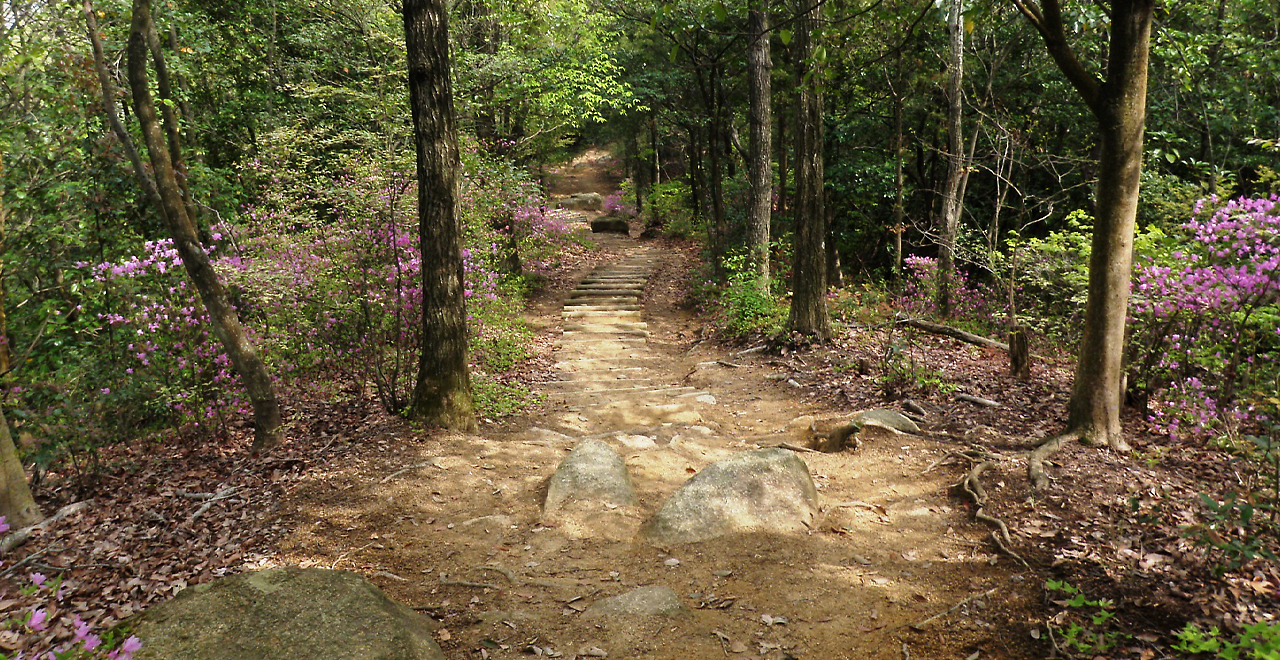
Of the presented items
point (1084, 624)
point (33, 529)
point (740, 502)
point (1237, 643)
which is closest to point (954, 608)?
point (1084, 624)

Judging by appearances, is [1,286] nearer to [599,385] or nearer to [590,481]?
[599,385]

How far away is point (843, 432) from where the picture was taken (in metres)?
6.27

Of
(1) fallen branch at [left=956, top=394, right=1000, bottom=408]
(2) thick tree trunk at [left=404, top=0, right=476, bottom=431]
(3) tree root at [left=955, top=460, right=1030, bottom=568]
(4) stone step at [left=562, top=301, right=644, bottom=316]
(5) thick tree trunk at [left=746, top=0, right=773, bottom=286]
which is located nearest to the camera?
(3) tree root at [left=955, top=460, right=1030, bottom=568]

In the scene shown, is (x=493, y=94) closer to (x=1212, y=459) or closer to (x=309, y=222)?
(x=309, y=222)

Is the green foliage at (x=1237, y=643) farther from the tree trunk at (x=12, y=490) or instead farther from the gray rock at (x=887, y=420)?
the tree trunk at (x=12, y=490)

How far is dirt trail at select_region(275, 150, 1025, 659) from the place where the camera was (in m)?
3.58

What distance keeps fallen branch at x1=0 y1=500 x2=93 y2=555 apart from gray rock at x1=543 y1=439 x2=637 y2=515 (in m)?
3.37

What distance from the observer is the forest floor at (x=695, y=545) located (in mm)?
3447

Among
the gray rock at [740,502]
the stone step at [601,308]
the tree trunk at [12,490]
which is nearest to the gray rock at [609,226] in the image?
the stone step at [601,308]

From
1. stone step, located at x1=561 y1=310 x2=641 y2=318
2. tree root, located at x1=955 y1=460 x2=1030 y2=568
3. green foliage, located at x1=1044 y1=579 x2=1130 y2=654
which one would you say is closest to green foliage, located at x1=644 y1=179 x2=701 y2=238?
stone step, located at x1=561 y1=310 x2=641 y2=318

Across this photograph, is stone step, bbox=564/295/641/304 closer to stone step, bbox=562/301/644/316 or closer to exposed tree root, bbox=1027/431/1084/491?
stone step, bbox=562/301/644/316

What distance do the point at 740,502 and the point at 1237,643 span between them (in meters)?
2.72

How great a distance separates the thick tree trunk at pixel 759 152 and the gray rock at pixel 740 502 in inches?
281

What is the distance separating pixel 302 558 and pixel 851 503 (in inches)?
152
